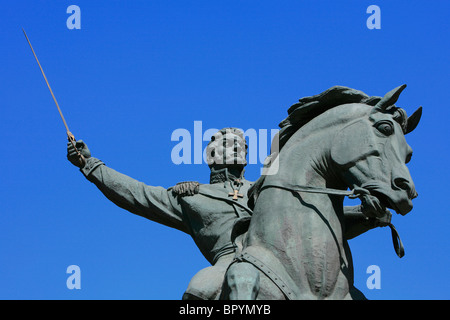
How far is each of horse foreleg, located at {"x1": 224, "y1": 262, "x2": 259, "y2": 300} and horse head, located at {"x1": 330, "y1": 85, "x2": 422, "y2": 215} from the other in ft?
4.32

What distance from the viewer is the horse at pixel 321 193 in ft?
29.9

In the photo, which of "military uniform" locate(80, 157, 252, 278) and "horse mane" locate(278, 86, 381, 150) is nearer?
"horse mane" locate(278, 86, 381, 150)

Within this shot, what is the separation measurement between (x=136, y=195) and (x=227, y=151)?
1.28 meters

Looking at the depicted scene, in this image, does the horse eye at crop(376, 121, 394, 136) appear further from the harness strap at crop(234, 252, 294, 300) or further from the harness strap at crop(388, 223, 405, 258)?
the harness strap at crop(234, 252, 294, 300)

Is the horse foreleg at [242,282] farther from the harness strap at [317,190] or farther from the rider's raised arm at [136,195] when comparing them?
the rider's raised arm at [136,195]

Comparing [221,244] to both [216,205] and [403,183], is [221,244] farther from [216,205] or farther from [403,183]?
[403,183]

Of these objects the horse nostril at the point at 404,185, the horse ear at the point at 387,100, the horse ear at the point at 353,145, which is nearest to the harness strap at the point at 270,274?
the horse ear at the point at 353,145

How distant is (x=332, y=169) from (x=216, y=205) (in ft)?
8.36

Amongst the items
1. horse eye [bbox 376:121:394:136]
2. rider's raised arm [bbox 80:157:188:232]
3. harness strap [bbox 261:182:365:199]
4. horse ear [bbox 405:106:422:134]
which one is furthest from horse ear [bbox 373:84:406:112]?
rider's raised arm [bbox 80:157:188:232]

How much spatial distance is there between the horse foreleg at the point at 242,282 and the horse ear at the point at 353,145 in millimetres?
1390

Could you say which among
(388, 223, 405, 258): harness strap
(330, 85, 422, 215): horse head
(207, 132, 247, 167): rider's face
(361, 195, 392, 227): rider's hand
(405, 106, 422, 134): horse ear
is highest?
(207, 132, 247, 167): rider's face

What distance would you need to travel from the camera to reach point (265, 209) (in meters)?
9.52

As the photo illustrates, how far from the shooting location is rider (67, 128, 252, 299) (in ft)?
38.5
